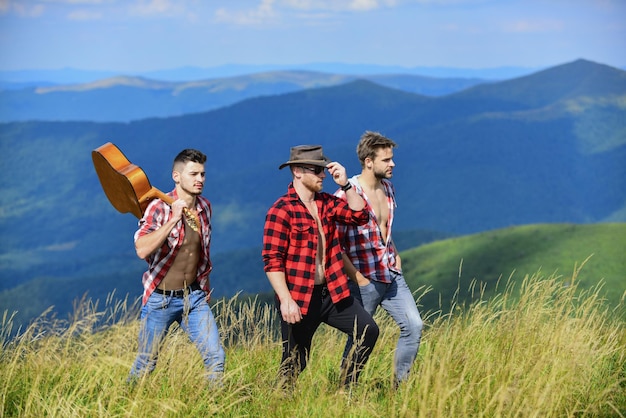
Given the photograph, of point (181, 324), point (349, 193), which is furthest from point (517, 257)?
point (181, 324)

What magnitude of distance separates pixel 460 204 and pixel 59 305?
236 feet

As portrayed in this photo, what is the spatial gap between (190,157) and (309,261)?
1101mm

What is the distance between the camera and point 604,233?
49688mm

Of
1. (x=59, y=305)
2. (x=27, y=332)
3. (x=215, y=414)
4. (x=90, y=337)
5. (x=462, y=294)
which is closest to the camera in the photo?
(x=215, y=414)

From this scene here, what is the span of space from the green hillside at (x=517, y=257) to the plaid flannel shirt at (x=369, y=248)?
3720 cm

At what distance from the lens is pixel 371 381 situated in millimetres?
6898

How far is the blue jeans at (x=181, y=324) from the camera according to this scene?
613cm

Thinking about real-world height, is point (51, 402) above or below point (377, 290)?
below

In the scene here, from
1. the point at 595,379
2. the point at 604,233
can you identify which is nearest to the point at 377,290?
the point at 595,379

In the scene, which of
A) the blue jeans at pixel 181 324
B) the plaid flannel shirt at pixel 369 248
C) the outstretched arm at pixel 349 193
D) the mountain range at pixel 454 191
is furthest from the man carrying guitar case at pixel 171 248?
the mountain range at pixel 454 191

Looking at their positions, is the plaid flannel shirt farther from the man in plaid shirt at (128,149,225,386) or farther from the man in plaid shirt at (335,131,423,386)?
the man in plaid shirt at (128,149,225,386)

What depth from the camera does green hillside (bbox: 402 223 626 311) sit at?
4666 centimetres

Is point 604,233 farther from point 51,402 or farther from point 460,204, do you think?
point 460,204

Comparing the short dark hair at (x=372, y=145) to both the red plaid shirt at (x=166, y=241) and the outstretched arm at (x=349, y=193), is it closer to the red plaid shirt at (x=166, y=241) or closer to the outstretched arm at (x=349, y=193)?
the outstretched arm at (x=349, y=193)
